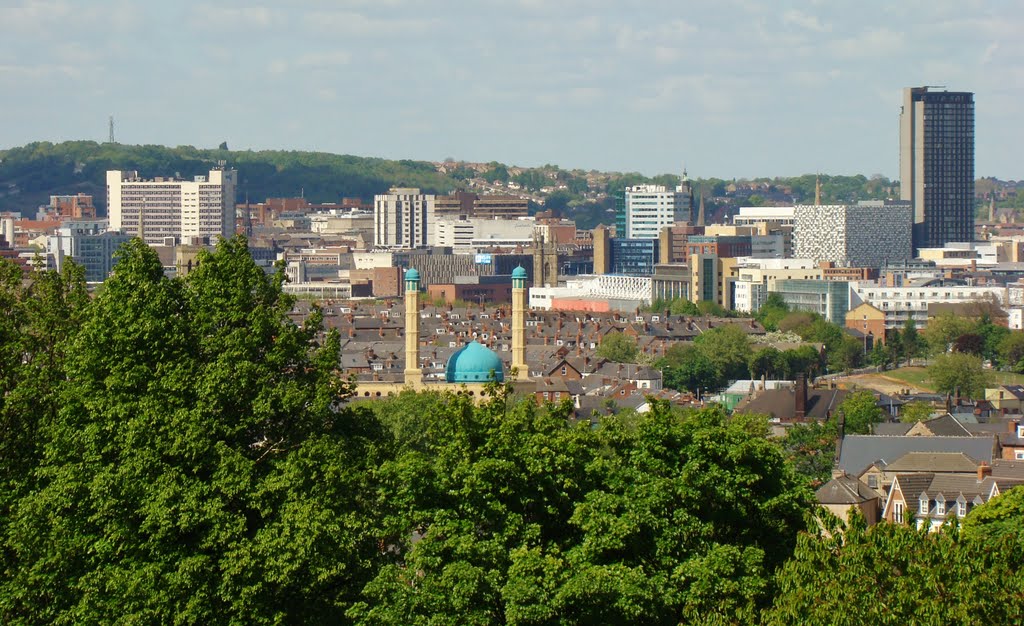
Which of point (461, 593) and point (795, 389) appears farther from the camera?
point (795, 389)

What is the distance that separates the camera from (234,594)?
95.9 ft

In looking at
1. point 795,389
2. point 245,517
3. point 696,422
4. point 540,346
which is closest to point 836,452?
point 795,389

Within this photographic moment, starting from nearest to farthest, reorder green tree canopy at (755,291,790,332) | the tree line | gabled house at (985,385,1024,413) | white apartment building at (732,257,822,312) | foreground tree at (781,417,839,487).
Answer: the tree line
foreground tree at (781,417,839,487)
gabled house at (985,385,1024,413)
green tree canopy at (755,291,790,332)
white apartment building at (732,257,822,312)

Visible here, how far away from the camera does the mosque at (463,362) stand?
89375 mm

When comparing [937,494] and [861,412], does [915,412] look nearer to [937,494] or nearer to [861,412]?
[861,412]

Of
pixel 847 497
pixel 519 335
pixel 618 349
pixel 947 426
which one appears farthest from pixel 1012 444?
pixel 618 349

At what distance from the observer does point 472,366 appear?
8956cm

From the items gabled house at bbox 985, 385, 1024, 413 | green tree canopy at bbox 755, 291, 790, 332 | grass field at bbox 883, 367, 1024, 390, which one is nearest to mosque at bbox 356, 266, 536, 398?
gabled house at bbox 985, 385, 1024, 413

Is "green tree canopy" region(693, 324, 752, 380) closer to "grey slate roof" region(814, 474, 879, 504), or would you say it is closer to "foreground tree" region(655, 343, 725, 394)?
"foreground tree" region(655, 343, 725, 394)

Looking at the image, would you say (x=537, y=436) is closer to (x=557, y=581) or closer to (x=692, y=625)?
(x=557, y=581)

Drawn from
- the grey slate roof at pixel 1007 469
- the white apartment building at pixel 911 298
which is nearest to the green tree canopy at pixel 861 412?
the grey slate roof at pixel 1007 469

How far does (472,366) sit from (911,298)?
3586 inches

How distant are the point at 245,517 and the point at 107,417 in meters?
2.44

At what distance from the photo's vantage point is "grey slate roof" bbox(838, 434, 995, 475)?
6531 cm
